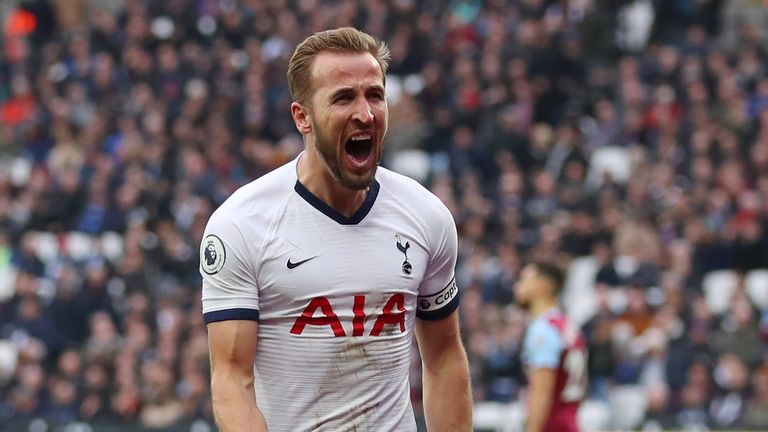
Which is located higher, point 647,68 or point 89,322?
point 647,68

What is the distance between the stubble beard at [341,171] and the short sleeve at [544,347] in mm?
4864

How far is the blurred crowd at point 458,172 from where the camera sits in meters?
14.6

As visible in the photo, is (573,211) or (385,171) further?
(573,211)

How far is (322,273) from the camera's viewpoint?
491 cm

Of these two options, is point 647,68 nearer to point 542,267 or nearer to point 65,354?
point 65,354

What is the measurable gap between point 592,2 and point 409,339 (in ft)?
47.9

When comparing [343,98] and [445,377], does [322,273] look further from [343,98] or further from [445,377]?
[445,377]

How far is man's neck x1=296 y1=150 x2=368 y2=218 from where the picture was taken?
5.00 metres

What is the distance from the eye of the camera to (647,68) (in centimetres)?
1805

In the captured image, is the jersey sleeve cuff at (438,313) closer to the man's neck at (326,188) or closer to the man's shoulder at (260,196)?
the man's neck at (326,188)

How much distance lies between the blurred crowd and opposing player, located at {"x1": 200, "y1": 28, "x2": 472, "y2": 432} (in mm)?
8682

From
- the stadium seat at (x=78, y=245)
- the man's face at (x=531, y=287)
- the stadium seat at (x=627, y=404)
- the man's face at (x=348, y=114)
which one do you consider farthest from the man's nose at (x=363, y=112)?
the stadium seat at (x=78, y=245)

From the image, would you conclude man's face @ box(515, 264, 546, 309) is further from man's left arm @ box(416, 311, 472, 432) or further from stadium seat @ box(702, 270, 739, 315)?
stadium seat @ box(702, 270, 739, 315)

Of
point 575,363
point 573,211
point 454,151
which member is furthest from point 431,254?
point 454,151
